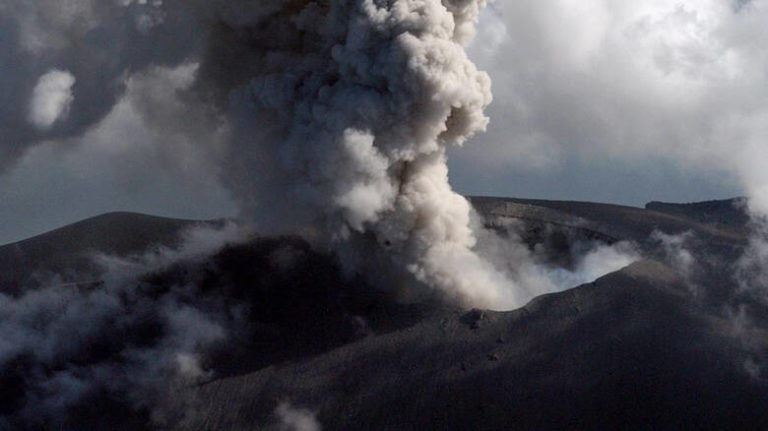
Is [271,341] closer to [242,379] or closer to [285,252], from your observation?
[242,379]

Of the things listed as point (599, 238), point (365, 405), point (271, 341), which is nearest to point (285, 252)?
point (271, 341)

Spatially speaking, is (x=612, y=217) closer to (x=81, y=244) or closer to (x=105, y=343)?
(x=105, y=343)

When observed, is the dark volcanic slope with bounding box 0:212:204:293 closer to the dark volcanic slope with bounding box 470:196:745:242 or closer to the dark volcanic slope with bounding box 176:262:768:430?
the dark volcanic slope with bounding box 470:196:745:242

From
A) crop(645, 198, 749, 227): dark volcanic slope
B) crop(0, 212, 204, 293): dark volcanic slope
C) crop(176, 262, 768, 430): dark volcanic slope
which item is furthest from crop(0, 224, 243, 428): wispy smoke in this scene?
crop(645, 198, 749, 227): dark volcanic slope

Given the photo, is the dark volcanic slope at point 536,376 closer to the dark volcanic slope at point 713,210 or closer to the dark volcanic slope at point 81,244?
the dark volcanic slope at point 713,210

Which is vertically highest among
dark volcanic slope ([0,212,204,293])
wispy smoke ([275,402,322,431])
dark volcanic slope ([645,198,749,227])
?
dark volcanic slope ([645,198,749,227])

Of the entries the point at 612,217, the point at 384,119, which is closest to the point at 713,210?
the point at 612,217

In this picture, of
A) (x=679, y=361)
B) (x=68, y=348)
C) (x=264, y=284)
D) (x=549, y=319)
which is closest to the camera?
(x=679, y=361)

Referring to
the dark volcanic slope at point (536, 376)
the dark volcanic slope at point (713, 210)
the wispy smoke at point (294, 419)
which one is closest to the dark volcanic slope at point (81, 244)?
the dark volcanic slope at point (536, 376)
